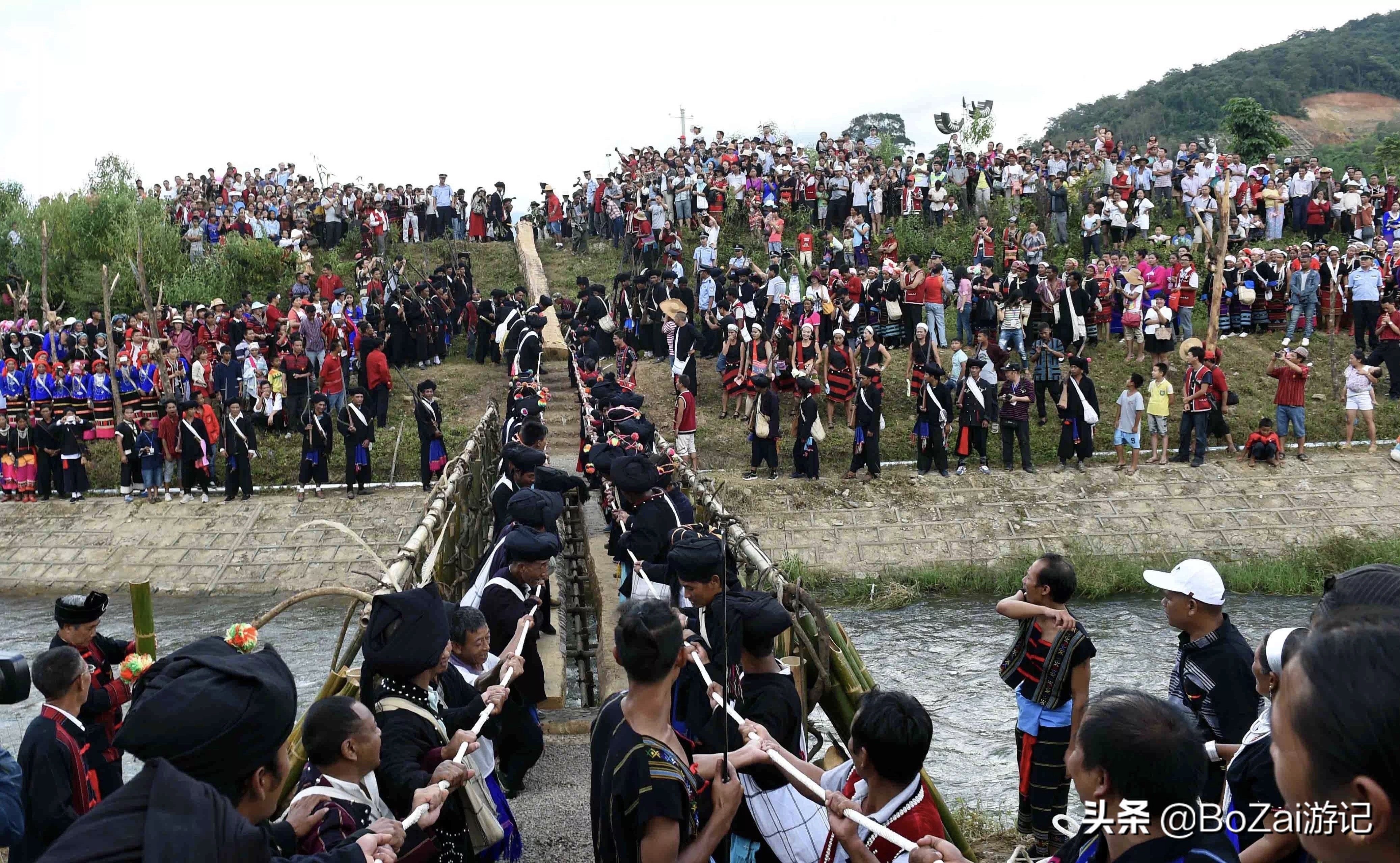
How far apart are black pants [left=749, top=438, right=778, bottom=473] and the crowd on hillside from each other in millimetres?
51

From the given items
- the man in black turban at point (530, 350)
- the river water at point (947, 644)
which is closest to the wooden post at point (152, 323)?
the river water at point (947, 644)

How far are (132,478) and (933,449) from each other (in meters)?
13.6

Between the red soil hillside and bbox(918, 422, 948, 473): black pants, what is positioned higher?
the red soil hillside

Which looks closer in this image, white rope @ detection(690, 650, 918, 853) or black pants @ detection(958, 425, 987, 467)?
white rope @ detection(690, 650, 918, 853)

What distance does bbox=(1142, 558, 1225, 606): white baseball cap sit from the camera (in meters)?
4.45

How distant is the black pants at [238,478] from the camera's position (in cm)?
1861

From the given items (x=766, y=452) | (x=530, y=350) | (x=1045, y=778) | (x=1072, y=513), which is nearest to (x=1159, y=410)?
(x=1072, y=513)

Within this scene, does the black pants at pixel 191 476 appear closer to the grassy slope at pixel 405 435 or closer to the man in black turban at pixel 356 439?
the grassy slope at pixel 405 435

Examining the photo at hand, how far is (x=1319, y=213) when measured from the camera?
25719mm

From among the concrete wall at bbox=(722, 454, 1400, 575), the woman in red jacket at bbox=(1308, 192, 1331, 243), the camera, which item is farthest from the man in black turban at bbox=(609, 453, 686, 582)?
the woman in red jacket at bbox=(1308, 192, 1331, 243)

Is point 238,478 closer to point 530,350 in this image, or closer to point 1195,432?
point 530,350

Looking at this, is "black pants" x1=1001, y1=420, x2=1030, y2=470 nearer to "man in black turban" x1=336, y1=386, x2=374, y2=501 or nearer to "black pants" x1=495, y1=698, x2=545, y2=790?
"man in black turban" x1=336, y1=386, x2=374, y2=501

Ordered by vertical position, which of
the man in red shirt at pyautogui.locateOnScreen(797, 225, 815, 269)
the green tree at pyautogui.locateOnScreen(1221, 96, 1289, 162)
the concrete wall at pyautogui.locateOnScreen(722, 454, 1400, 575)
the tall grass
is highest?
the green tree at pyautogui.locateOnScreen(1221, 96, 1289, 162)

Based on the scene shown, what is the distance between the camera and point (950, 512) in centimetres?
1709
